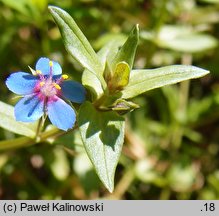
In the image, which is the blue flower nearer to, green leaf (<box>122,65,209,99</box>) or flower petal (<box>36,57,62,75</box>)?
flower petal (<box>36,57,62,75</box>)

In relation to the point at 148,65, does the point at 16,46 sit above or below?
above

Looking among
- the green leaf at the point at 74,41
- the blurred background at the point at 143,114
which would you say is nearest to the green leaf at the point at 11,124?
the green leaf at the point at 74,41

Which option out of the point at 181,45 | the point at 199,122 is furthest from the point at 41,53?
the point at 199,122

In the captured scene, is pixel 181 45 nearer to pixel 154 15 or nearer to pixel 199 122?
pixel 154 15

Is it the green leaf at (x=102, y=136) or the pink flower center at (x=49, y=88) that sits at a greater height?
the pink flower center at (x=49, y=88)

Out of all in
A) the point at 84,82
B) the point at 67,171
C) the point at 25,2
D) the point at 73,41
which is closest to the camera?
the point at 73,41

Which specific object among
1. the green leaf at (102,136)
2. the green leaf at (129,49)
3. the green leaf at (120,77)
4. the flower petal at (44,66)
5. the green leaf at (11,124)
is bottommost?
the green leaf at (102,136)

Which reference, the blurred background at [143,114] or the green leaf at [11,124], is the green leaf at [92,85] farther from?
the blurred background at [143,114]
